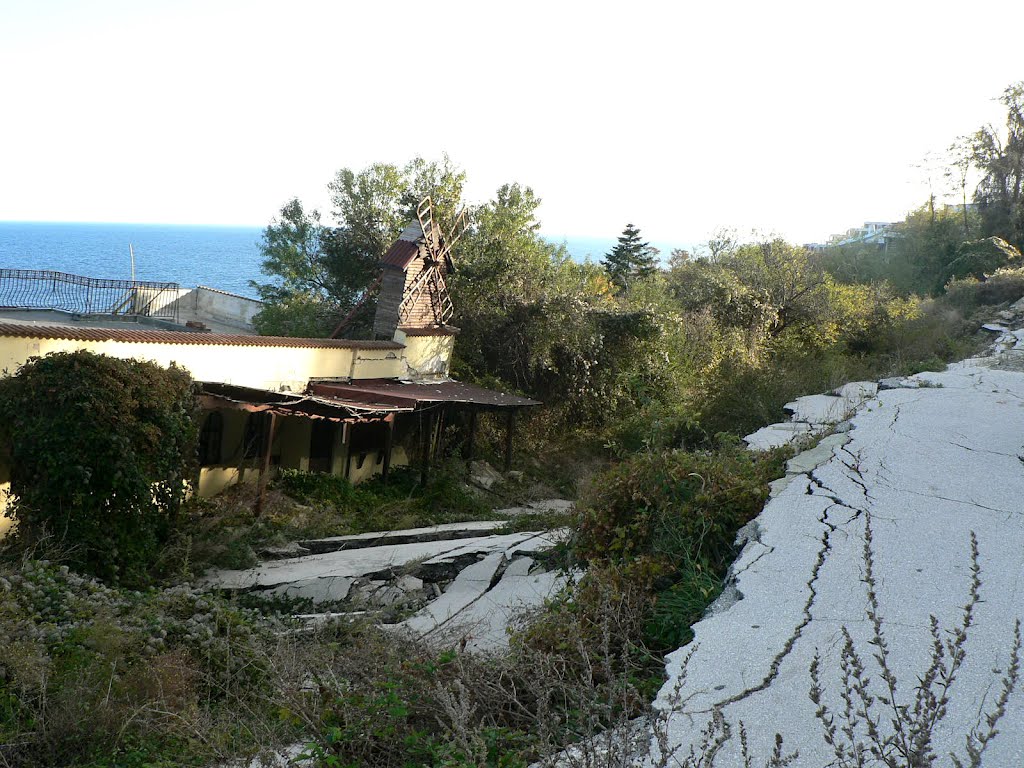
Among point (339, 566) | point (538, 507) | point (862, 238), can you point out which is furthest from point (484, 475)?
point (862, 238)

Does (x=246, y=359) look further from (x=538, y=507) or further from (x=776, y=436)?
(x=776, y=436)

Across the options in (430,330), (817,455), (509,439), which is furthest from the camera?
(430,330)

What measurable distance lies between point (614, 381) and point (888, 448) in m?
13.7

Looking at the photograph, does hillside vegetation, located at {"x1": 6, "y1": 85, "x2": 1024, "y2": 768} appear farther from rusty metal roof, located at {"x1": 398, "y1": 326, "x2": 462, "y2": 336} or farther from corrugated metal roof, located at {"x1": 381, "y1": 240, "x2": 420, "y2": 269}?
corrugated metal roof, located at {"x1": 381, "y1": 240, "x2": 420, "y2": 269}

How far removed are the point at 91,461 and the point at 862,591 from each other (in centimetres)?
850

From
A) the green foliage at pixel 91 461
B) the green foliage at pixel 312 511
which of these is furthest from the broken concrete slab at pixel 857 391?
the green foliage at pixel 91 461

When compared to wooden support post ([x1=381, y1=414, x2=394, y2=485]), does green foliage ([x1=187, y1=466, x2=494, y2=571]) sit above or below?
below

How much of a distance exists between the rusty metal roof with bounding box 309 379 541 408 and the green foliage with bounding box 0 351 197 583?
4.50 metres

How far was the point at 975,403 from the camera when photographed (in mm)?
9594

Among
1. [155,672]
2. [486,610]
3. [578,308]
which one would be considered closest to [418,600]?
[486,610]

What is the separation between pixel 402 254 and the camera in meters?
18.6

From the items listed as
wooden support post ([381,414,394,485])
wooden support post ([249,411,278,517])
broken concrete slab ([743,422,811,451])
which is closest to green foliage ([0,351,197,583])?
wooden support post ([249,411,278,517])

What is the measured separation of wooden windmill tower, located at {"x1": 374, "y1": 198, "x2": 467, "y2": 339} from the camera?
18.5m

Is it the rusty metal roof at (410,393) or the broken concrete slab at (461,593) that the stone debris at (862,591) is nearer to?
the broken concrete slab at (461,593)
